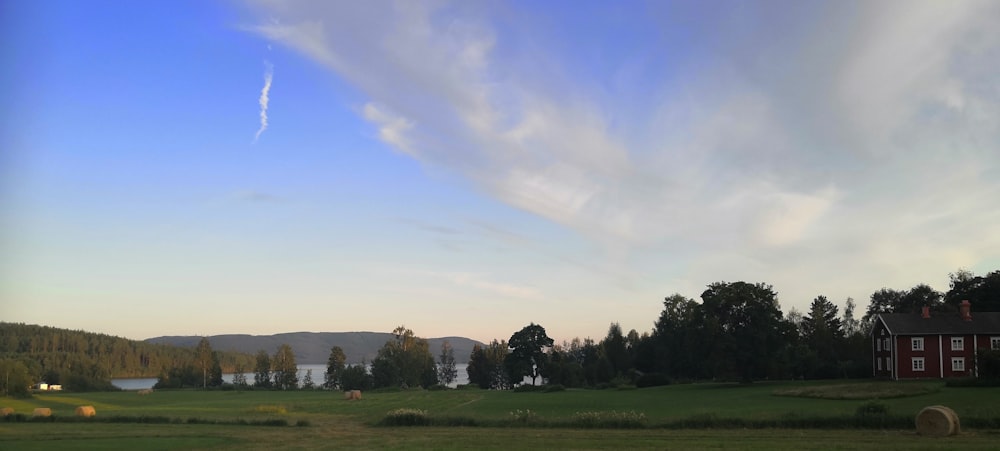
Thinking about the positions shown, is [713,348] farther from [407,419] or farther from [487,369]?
[487,369]

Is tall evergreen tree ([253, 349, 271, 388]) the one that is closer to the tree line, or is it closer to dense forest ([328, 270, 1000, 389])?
the tree line

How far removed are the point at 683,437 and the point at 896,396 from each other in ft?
88.1

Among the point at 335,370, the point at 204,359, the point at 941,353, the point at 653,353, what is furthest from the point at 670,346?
the point at 204,359

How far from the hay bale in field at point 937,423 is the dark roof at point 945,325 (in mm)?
44849

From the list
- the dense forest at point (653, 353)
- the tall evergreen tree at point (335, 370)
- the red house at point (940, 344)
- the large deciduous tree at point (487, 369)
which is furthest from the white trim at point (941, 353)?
the tall evergreen tree at point (335, 370)

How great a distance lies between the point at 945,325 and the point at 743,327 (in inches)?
738

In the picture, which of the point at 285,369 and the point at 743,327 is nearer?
the point at 743,327

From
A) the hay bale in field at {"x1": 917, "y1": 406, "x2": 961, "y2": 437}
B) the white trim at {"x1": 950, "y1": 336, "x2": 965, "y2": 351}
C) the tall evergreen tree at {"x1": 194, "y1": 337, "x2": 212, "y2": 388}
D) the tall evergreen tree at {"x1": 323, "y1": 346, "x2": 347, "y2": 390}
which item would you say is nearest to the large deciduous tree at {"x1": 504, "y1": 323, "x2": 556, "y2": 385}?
the tall evergreen tree at {"x1": 323, "y1": 346, "x2": 347, "y2": 390}

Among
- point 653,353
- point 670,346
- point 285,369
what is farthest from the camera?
point 285,369

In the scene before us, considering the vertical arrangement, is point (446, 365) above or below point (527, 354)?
below

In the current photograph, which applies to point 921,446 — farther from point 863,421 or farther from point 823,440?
point 863,421

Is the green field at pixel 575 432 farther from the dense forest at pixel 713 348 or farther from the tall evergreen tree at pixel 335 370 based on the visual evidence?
the tall evergreen tree at pixel 335 370

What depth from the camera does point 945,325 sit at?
6806 cm

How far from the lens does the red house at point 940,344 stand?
66.6 metres
